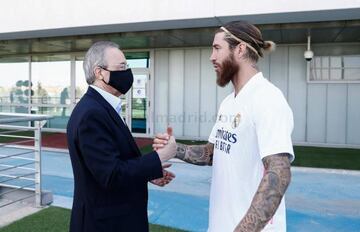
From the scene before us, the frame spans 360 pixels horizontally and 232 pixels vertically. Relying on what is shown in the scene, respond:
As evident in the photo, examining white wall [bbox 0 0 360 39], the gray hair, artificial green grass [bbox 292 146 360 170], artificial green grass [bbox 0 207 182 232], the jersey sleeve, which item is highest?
white wall [bbox 0 0 360 39]

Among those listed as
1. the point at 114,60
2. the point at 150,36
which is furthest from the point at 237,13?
the point at 114,60

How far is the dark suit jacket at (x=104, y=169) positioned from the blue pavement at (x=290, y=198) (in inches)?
104

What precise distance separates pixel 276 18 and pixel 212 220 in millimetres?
6543

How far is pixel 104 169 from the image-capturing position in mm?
1551

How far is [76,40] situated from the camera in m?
10.2

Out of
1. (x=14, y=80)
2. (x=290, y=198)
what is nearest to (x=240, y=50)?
(x=290, y=198)

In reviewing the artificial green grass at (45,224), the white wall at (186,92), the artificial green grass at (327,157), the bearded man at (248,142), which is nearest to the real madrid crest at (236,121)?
the bearded man at (248,142)

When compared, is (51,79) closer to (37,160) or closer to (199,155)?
(37,160)

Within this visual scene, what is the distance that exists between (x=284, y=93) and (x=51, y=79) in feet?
26.7

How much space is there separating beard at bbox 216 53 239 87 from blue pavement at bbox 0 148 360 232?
298 centimetres

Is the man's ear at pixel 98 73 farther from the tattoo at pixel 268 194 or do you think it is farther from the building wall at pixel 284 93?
the building wall at pixel 284 93

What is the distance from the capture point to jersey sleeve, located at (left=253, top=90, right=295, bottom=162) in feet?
4.30

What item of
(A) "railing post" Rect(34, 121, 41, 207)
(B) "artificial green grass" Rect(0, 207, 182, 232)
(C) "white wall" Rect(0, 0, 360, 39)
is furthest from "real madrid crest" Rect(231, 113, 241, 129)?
(C) "white wall" Rect(0, 0, 360, 39)

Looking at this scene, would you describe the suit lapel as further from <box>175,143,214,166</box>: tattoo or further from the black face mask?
<box>175,143,214,166</box>: tattoo
